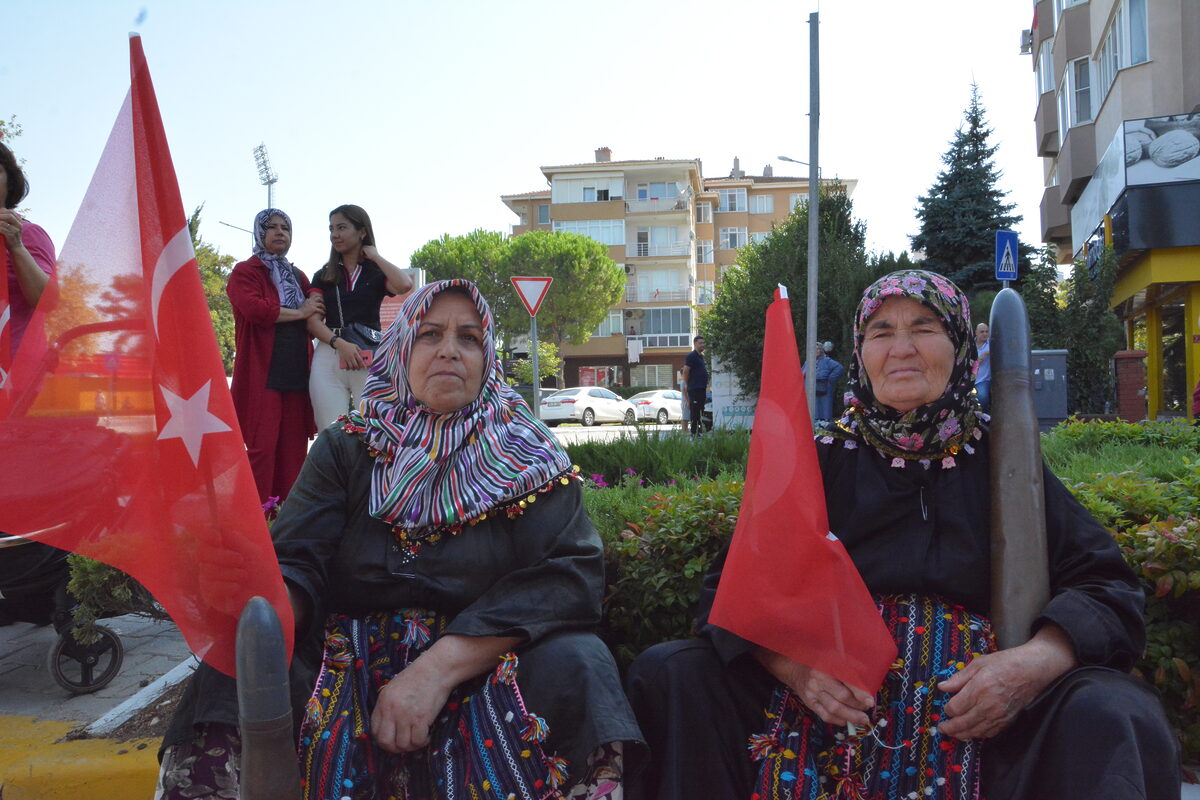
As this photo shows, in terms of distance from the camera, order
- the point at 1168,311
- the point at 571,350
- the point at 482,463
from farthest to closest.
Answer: the point at 571,350
the point at 1168,311
the point at 482,463

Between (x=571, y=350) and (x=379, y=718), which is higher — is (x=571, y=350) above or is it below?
above

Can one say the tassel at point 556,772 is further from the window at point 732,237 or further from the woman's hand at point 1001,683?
the window at point 732,237

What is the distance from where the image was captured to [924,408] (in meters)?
2.32

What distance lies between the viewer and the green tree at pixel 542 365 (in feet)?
148

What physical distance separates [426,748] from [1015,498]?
1508 mm

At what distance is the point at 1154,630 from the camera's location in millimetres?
2598

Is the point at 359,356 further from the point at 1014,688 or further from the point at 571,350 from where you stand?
the point at 571,350

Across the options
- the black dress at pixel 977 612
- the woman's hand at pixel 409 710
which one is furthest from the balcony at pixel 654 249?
the woman's hand at pixel 409 710

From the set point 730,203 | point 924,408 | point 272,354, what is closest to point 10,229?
point 272,354

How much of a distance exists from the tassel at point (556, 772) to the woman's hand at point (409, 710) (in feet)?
0.99

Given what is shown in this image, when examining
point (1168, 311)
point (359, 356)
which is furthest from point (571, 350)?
point (359, 356)

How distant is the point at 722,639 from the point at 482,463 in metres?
0.79

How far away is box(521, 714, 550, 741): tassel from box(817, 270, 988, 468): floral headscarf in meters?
1.08

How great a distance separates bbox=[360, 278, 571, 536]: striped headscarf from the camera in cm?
236
